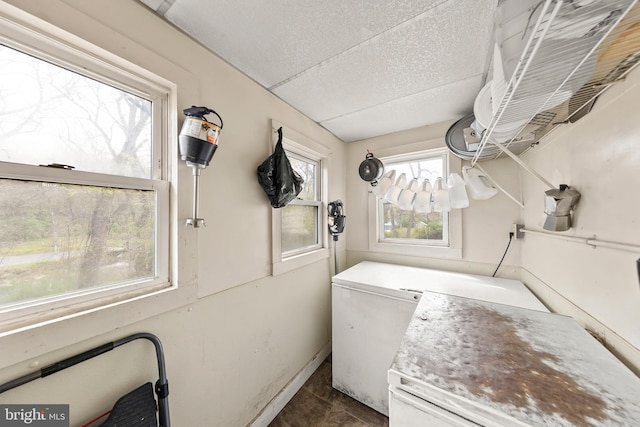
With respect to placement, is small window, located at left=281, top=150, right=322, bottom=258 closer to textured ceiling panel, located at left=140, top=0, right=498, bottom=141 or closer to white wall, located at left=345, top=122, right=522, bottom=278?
textured ceiling panel, located at left=140, top=0, right=498, bottom=141

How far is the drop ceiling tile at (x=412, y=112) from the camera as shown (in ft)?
4.95

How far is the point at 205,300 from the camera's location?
114cm

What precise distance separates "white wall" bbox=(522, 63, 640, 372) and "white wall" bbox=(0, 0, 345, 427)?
64.8 inches

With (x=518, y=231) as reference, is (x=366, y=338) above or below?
below

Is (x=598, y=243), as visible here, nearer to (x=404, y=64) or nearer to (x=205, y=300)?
(x=404, y=64)

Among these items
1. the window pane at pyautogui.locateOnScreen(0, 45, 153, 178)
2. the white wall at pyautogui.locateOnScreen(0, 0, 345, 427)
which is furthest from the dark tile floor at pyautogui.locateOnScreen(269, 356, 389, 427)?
the window pane at pyautogui.locateOnScreen(0, 45, 153, 178)

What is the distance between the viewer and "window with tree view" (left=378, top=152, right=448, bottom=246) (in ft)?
6.67

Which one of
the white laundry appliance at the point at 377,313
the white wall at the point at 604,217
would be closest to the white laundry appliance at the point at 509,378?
the white wall at the point at 604,217

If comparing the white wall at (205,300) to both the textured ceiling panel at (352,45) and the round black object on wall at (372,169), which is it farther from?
the round black object on wall at (372,169)

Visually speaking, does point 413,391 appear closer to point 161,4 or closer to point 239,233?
point 239,233

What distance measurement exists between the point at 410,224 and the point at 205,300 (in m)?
1.97

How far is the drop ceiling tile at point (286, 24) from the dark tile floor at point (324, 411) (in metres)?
2.43

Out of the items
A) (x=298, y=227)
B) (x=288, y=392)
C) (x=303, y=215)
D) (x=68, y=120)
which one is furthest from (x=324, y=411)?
(x=68, y=120)


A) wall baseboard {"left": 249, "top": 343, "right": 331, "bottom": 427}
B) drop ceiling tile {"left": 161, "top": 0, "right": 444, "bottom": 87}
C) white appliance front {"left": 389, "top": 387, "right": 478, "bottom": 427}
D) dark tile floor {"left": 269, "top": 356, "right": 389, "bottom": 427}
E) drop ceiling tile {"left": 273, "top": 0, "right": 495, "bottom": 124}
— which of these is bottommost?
dark tile floor {"left": 269, "top": 356, "right": 389, "bottom": 427}
